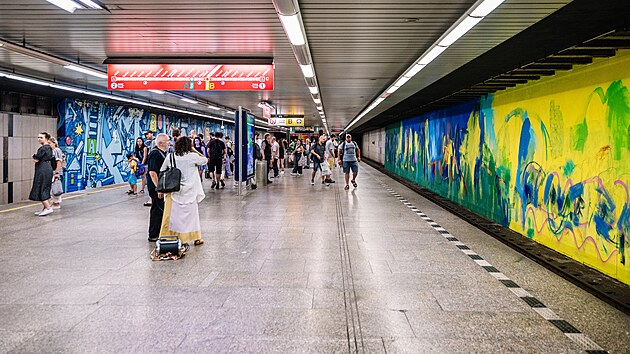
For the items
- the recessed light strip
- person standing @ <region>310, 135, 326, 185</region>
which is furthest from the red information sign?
person standing @ <region>310, 135, 326, 185</region>

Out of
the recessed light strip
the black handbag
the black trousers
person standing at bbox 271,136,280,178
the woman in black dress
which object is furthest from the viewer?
person standing at bbox 271,136,280,178

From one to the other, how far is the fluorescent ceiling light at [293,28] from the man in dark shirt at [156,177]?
7.65ft

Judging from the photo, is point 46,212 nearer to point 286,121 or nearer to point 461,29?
point 461,29

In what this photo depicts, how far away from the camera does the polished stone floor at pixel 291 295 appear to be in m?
3.65

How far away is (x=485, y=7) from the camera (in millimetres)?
5188

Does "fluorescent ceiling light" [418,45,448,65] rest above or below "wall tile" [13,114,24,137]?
above

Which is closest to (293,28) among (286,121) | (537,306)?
(537,306)

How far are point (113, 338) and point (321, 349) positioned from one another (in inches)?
61.1

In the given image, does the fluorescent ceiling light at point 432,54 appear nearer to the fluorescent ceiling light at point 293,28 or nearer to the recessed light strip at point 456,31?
the recessed light strip at point 456,31

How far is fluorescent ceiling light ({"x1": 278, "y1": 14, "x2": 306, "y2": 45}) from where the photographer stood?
223 inches

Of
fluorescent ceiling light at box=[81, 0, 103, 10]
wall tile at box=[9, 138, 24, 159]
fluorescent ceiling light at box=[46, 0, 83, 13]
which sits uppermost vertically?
fluorescent ceiling light at box=[81, 0, 103, 10]

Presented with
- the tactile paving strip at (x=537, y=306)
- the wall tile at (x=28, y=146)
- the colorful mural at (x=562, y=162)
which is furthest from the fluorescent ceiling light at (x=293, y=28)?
the wall tile at (x=28, y=146)

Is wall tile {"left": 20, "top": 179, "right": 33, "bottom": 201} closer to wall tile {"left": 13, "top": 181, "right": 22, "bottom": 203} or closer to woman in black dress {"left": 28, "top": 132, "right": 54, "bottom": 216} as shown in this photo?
wall tile {"left": 13, "top": 181, "right": 22, "bottom": 203}

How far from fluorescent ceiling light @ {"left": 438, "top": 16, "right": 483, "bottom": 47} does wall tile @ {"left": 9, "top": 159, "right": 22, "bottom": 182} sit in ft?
38.1
